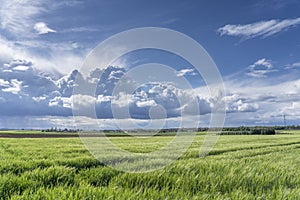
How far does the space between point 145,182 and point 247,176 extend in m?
2.75

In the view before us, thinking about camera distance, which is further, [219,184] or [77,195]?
[219,184]

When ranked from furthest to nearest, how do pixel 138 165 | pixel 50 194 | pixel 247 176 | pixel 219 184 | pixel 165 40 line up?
1. pixel 165 40
2. pixel 138 165
3. pixel 247 176
4. pixel 219 184
5. pixel 50 194

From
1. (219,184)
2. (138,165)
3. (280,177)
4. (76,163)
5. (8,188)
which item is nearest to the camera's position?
(8,188)

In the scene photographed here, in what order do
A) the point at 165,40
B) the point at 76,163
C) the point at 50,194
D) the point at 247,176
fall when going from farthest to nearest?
the point at 165,40, the point at 76,163, the point at 247,176, the point at 50,194

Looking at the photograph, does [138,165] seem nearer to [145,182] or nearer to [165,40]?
[145,182]

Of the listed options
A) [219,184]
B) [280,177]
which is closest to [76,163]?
[219,184]

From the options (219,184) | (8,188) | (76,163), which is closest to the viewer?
(8,188)

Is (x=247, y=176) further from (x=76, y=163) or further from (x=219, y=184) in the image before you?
(x=76, y=163)

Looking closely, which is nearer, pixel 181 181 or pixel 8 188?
pixel 8 188

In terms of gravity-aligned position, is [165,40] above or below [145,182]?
above

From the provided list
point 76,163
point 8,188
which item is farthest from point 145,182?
point 76,163

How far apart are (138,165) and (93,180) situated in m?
2.26

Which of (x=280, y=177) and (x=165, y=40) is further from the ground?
(x=165, y=40)

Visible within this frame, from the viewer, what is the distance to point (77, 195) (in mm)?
5242
